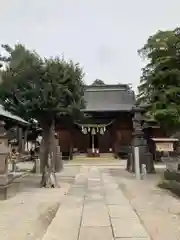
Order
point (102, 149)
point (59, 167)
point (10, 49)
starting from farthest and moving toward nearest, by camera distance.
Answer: point (102, 149) → point (59, 167) → point (10, 49)

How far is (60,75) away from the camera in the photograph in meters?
17.2

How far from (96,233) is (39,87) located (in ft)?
37.2

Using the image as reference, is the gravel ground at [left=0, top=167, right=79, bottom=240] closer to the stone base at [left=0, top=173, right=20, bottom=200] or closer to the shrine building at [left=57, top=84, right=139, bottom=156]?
the stone base at [left=0, top=173, right=20, bottom=200]

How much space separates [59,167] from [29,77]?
7.64m

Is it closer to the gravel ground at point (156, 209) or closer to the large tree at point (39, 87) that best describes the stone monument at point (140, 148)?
the large tree at point (39, 87)

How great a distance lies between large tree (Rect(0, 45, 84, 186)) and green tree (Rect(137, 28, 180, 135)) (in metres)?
3.86

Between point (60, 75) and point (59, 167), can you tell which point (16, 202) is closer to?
point (60, 75)

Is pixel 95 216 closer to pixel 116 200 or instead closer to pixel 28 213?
pixel 28 213

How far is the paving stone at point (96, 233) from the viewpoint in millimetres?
5691

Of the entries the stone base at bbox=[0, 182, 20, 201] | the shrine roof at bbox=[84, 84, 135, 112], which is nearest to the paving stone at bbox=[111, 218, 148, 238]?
the stone base at bbox=[0, 182, 20, 201]

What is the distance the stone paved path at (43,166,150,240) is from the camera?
230 inches

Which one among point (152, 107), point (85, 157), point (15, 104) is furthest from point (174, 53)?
point (85, 157)

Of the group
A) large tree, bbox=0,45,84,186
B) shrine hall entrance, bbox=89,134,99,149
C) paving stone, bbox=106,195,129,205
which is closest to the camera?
paving stone, bbox=106,195,129,205

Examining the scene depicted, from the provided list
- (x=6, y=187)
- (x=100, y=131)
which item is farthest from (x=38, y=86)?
(x=100, y=131)
